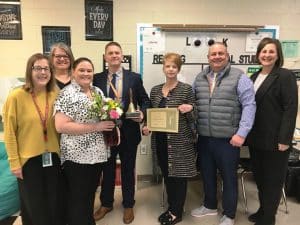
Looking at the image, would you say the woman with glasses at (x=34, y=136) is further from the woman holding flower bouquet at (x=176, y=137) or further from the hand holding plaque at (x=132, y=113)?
the woman holding flower bouquet at (x=176, y=137)

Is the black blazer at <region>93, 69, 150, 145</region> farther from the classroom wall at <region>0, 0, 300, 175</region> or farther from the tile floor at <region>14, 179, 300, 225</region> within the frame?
the classroom wall at <region>0, 0, 300, 175</region>

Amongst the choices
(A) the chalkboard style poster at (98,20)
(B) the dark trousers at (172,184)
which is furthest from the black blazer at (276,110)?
(A) the chalkboard style poster at (98,20)

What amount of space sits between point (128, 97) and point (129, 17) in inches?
46.2

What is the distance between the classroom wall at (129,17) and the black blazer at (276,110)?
1282 mm

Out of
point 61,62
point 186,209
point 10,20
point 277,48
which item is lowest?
point 186,209

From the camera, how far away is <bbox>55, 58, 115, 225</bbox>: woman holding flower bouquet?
5.70 feet

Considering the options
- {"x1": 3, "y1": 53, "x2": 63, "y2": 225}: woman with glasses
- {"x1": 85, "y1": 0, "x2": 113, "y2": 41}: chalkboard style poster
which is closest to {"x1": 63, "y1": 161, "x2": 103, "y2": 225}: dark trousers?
{"x1": 3, "y1": 53, "x2": 63, "y2": 225}: woman with glasses

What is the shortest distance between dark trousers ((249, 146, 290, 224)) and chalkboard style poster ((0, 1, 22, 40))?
104 inches

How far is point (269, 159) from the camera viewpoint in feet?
7.24

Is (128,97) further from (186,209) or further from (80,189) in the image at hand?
(186,209)

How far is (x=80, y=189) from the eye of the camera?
6.17ft

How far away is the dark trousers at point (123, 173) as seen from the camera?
2408 mm

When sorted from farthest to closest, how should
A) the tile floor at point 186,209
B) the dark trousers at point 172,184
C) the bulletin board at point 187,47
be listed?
the bulletin board at point 187,47, the tile floor at point 186,209, the dark trousers at point 172,184

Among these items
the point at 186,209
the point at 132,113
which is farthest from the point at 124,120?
the point at 186,209
